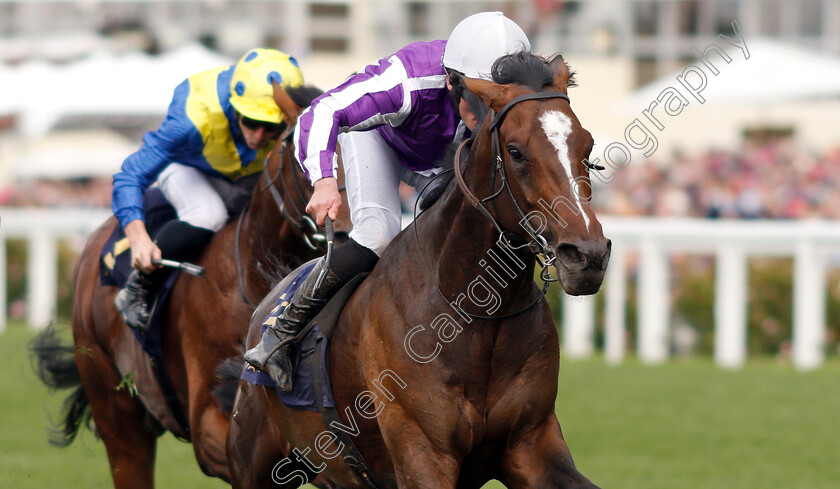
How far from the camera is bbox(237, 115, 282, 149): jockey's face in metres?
5.06

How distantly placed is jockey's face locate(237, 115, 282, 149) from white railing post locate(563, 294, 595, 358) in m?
5.83

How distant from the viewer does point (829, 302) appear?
10484mm

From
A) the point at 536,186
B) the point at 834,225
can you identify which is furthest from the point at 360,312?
the point at 834,225

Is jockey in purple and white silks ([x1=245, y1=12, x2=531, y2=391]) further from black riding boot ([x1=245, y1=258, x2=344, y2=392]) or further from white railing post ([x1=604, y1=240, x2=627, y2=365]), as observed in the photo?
white railing post ([x1=604, y1=240, x2=627, y2=365])

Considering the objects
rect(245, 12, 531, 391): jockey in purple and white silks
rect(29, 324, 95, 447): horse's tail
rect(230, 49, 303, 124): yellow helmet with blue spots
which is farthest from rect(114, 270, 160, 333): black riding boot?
rect(245, 12, 531, 391): jockey in purple and white silks

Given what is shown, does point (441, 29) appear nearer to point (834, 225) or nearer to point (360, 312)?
point (834, 225)

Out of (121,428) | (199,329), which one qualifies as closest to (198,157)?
(199,329)

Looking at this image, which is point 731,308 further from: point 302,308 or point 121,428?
point 302,308

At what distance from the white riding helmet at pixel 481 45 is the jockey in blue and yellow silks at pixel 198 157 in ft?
5.03

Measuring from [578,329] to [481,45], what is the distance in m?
7.41

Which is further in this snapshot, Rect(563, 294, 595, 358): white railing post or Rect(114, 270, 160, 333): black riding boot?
Rect(563, 294, 595, 358): white railing post

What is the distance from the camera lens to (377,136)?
4074 millimetres

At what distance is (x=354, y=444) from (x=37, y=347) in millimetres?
2926

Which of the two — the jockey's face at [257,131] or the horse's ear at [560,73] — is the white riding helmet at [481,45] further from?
the jockey's face at [257,131]
